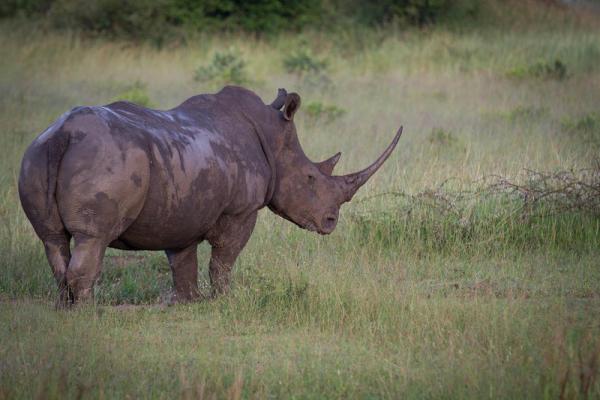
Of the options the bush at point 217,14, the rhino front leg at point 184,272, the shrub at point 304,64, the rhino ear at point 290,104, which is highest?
the bush at point 217,14

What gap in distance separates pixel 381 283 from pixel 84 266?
1888 mm

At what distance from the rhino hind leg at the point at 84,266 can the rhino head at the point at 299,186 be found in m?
1.71

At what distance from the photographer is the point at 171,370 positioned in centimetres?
505

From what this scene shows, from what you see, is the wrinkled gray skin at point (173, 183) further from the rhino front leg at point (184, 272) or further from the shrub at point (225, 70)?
the shrub at point (225, 70)

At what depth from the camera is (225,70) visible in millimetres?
16891

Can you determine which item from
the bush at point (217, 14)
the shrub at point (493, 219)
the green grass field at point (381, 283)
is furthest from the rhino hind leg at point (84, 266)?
the bush at point (217, 14)

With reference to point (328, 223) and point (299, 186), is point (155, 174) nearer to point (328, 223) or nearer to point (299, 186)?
point (299, 186)

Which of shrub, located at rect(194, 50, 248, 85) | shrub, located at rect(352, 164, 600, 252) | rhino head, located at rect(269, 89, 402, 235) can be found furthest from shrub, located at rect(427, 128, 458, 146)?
shrub, located at rect(194, 50, 248, 85)

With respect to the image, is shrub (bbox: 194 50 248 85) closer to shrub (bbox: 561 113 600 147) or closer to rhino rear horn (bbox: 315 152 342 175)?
shrub (bbox: 561 113 600 147)

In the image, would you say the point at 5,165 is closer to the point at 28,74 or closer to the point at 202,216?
the point at 202,216

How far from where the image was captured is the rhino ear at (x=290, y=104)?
278 inches

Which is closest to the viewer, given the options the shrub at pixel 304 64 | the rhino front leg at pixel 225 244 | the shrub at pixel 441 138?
the rhino front leg at pixel 225 244

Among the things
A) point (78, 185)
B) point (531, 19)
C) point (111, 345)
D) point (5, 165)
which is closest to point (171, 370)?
point (111, 345)

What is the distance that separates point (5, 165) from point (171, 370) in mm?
6064
